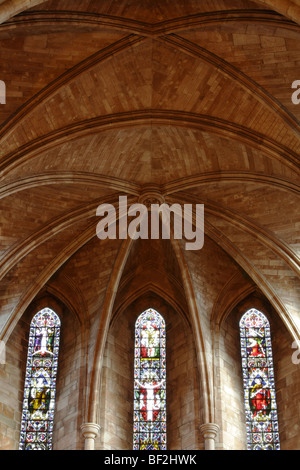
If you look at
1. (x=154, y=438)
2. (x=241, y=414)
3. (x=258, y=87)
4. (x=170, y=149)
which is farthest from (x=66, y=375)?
(x=258, y=87)

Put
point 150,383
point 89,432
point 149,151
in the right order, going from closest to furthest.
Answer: point 89,432 < point 149,151 < point 150,383

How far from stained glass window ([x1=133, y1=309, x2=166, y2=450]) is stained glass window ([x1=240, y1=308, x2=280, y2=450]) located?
2.08m

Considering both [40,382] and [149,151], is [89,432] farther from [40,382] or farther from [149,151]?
[149,151]

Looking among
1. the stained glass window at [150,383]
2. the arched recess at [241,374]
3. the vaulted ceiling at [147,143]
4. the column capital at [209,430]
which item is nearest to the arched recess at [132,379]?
the stained glass window at [150,383]

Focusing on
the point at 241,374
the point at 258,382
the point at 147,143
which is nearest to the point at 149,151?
the point at 147,143

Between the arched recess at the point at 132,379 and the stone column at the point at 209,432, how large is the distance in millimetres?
302

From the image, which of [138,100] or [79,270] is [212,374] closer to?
[79,270]

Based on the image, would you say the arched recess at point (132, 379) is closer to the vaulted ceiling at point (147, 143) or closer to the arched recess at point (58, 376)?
the vaulted ceiling at point (147, 143)

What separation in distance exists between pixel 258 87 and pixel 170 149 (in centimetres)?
320

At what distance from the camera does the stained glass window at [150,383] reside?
74.7 feet

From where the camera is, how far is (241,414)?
23.0 meters

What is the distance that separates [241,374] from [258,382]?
0.52 m

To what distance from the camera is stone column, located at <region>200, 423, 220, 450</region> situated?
71.7 feet

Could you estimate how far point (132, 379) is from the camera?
23828 mm
